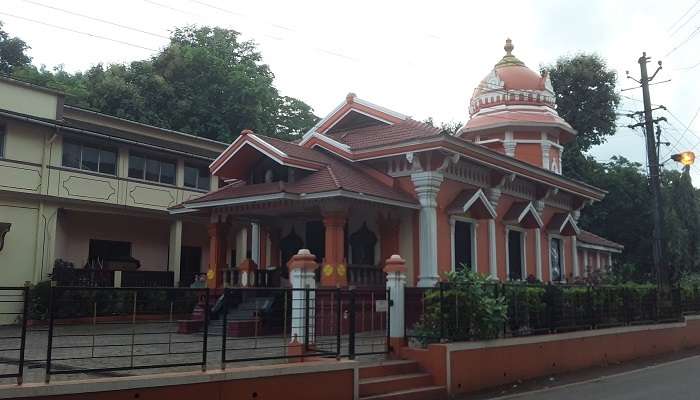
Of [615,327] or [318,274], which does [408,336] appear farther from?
[615,327]

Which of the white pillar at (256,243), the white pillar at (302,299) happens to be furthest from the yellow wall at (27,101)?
the white pillar at (302,299)

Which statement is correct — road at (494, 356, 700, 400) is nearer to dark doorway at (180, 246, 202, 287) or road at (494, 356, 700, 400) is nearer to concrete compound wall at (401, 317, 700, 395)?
concrete compound wall at (401, 317, 700, 395)

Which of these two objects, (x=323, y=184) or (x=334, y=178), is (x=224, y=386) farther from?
(x=334, y=178)

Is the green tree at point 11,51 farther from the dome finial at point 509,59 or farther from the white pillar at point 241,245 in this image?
the dome finial at point 509,59

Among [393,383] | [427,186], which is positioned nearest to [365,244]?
[427,186]

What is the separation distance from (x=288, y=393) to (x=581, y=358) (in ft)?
25.2

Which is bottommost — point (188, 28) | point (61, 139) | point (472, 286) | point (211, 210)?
point (472, 286)

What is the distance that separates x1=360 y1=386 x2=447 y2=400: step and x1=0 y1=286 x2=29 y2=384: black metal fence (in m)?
4.50

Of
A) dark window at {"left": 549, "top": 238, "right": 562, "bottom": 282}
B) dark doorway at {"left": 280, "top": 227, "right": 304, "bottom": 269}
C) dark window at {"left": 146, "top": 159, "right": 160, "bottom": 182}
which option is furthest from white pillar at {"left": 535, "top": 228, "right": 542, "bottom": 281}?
dark window at {"left": 146, "top": 159, "right": 160, "bottom": 182}

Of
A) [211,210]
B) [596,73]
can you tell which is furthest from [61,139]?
[596,73]

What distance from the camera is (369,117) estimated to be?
60.2 feet

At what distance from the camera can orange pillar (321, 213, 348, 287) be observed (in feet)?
47.1

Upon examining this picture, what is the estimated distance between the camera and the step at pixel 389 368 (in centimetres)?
992

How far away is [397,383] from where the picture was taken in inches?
388
